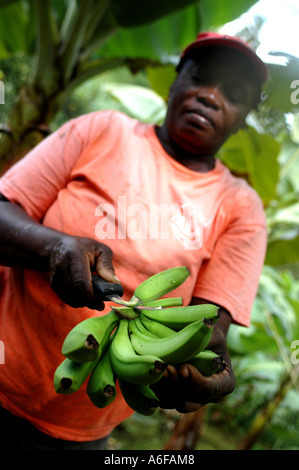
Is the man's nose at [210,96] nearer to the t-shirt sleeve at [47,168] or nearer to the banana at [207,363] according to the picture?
the t-shirt sleeve at [47,168]

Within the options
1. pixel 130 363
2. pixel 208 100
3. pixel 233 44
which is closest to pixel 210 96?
pixel 208 100

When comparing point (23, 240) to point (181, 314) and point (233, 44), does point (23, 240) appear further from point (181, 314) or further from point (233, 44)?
point (233, 44)

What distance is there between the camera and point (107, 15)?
2229 mm

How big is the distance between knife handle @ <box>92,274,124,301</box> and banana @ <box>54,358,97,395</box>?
144 mm

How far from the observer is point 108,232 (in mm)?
1089

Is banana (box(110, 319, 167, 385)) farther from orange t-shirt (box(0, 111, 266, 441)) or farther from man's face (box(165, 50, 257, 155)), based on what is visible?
man's face (box(165, 50, 257, 155))

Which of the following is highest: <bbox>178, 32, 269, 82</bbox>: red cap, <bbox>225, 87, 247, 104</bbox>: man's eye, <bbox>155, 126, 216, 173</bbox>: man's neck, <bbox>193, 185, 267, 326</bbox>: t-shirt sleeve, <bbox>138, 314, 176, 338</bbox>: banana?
<bbox>178, 32, 269, 82</bbox>: red cap

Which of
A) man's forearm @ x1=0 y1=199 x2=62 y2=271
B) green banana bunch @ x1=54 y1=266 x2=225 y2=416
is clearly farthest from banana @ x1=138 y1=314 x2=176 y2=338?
man's forearm @ x1=0 y1=199 x2=62 y2=271

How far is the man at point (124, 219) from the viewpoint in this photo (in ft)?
3.52

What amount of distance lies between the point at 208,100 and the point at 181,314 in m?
0.67

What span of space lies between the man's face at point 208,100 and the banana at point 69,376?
73 centimetres

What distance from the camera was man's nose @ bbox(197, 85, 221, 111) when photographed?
1.16 meters

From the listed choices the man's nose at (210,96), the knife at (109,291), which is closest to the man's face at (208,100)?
the man's nose at (210,96)
